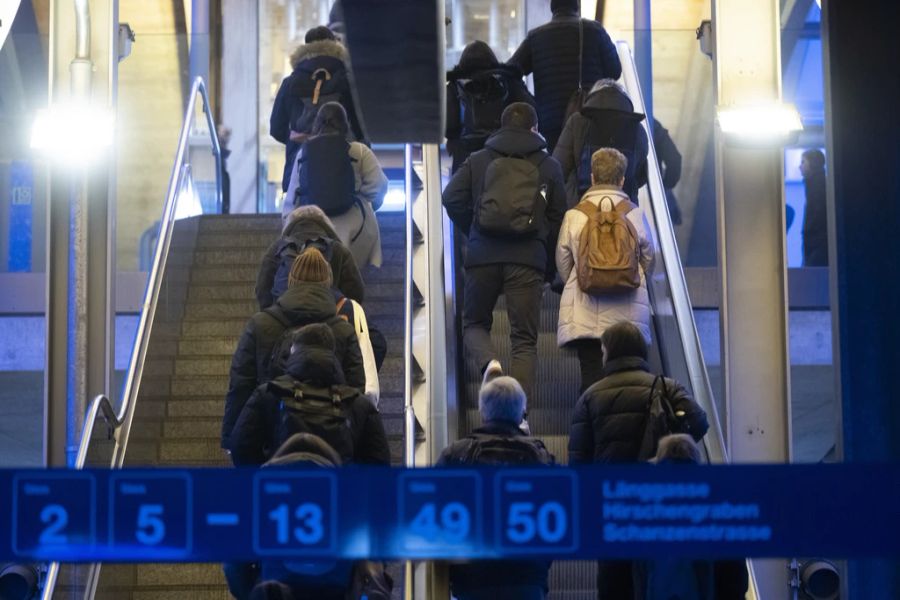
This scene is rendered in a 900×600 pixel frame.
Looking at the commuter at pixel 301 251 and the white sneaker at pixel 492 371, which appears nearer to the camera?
the white sneaker at pixel 492 371

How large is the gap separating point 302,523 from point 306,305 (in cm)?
382

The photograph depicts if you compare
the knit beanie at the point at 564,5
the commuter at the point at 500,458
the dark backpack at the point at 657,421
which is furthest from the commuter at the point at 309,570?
the knit beanie at the point at 564,5

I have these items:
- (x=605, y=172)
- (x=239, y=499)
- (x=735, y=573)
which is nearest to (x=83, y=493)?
(x=239, y=499)

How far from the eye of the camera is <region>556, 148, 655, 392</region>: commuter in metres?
9.84

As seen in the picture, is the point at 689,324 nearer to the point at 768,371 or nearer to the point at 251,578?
the point at 768,371

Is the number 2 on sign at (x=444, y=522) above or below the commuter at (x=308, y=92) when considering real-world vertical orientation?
below

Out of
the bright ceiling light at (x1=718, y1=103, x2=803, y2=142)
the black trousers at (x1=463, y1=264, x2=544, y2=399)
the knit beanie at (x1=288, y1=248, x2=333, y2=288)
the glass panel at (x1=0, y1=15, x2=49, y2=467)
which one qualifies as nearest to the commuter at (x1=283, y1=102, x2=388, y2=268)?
the black trousers at (x1=463, y1=264, x2=544, y2=399)

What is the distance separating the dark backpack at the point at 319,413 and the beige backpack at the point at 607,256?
2185 millimetres

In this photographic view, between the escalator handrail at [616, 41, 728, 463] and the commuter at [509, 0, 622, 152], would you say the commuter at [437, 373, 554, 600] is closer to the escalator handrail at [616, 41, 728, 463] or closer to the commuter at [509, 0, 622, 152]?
the escalator handrail at [616, 41, 728, 463]

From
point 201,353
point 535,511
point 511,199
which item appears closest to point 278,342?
point 511,199

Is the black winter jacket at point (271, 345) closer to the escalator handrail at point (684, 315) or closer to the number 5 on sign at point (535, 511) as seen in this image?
the escalator handrail at point (684, 315)

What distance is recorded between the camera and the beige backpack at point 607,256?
981 centimetres

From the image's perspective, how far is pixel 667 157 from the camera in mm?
14883

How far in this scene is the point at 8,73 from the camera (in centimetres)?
1544
